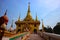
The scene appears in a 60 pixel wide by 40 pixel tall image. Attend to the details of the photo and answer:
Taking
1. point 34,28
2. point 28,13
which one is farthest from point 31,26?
point 28,13

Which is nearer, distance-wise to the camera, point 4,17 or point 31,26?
point 4,17

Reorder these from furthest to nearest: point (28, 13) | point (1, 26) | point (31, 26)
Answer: point (28, 13), point (31, 26), point (1, 26)

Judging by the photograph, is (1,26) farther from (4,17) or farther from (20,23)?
(20,23)

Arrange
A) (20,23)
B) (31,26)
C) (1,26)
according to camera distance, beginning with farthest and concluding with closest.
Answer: (20,23) → (31,26) → (1,26)

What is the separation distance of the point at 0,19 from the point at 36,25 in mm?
21549

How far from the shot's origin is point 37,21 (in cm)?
2250

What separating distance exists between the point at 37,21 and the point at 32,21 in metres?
1.07

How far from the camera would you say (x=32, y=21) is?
74.3 feet

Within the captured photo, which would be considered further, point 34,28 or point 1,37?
point 34,28

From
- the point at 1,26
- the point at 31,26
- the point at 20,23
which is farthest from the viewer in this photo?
the point at 20,23

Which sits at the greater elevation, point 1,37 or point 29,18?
point 29,18

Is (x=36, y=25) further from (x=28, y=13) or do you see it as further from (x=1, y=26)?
(x=1, y=26)

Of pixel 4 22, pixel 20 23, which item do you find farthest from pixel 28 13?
pixel 4 22

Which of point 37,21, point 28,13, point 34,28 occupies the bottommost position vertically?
point 34,28
